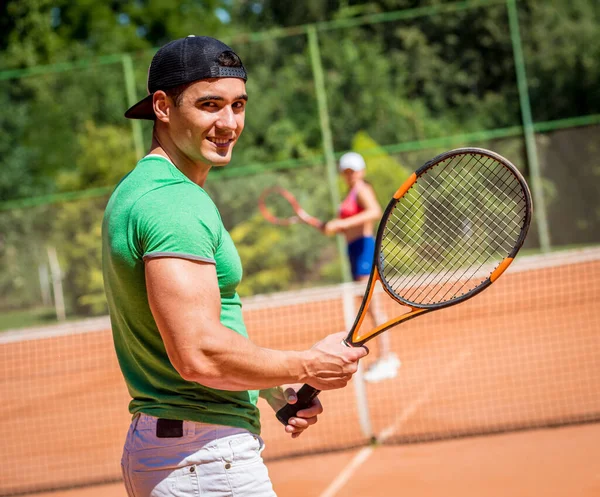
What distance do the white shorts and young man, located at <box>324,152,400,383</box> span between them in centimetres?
477

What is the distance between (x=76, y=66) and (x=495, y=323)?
916 cm

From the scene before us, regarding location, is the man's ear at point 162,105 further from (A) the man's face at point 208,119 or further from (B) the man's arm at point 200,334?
(B) the man's arm at point 200,334

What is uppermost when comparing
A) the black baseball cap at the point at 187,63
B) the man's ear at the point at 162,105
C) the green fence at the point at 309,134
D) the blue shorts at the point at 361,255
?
the green fence at the point at 309,134

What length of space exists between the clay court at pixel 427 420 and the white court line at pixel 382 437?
0.01 metres

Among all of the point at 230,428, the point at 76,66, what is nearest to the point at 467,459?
the point at 230,428

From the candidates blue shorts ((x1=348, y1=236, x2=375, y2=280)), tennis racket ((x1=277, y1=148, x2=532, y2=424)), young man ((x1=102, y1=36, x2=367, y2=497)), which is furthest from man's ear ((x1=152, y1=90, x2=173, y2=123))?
blue shorts ((x1=348, y1=236, x2=375, y2=280))

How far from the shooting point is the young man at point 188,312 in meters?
1.81

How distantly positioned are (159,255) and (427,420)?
4.28 metres

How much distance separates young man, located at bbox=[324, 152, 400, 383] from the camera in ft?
22.7

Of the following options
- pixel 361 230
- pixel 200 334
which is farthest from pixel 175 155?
pixel 361 230

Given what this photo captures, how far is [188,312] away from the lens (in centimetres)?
179

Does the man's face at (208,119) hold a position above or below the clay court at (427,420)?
above

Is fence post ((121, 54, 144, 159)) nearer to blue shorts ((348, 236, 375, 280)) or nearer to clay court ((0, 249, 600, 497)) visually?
clay court ((0, 249, 600, 497))

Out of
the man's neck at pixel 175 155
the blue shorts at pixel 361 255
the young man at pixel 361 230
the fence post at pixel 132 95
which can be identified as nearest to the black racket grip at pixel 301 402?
the man's neck at pixel 175 155
